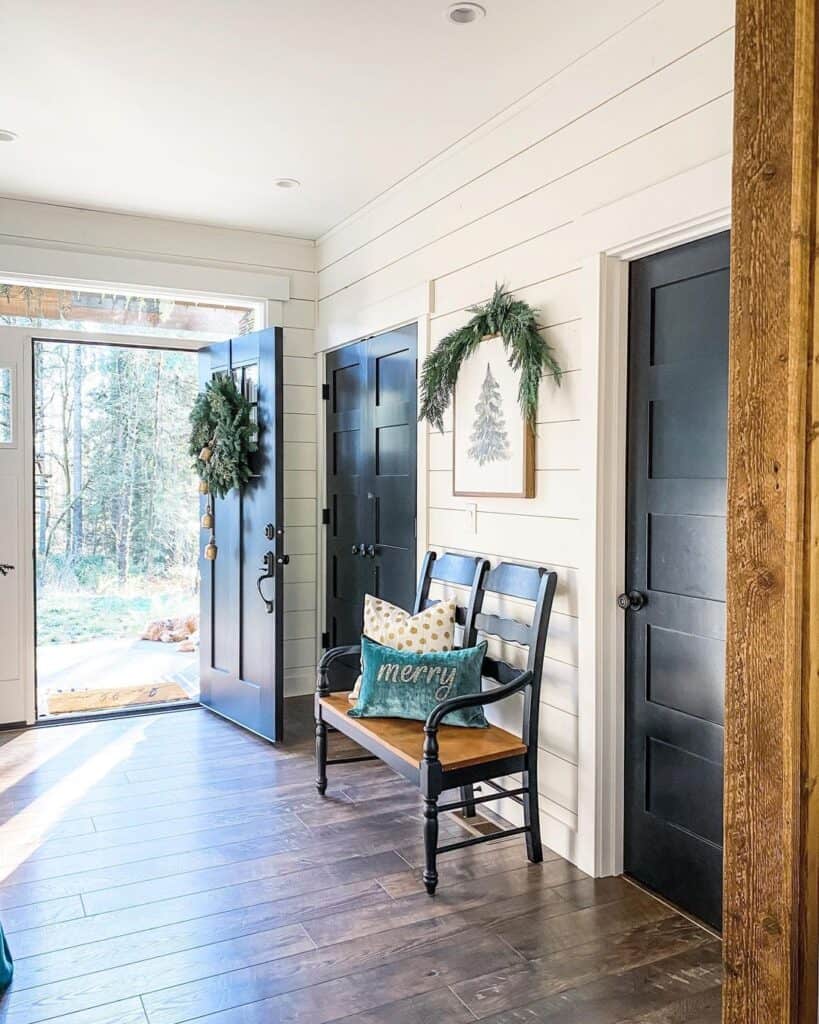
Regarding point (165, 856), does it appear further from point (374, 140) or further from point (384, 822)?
point (374, 140)

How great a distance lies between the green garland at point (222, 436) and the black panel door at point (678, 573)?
89.9 inches

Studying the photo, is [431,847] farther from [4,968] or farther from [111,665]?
[111,665]

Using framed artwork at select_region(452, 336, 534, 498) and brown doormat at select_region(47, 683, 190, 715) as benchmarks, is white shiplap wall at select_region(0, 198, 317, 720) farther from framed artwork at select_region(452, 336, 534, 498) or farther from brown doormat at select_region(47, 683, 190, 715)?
framed artwork at select_region(452, 336, 534, 498)

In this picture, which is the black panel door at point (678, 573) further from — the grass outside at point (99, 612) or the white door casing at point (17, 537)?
the grass outside at point (99, 612)

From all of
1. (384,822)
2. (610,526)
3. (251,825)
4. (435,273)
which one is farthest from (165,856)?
(435,273)

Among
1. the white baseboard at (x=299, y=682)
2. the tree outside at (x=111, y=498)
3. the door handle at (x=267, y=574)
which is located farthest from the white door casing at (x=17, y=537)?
the tree outside at (x=111, y=498)

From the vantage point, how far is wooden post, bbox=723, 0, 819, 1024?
4.23 feet

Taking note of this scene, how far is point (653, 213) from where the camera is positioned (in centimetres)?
245

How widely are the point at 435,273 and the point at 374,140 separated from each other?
0.60 metres

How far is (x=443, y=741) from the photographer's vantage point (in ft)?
9.32

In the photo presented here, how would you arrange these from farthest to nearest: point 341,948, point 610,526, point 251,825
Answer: point 251,825 → point 610,526 → point 341,948

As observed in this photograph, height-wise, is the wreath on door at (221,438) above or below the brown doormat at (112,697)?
above

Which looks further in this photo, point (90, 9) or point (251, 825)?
point (251, 825)

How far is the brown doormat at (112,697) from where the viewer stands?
16.0 feet
